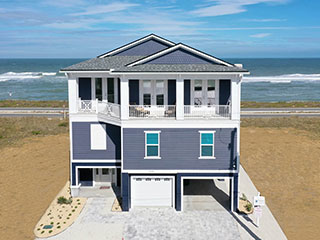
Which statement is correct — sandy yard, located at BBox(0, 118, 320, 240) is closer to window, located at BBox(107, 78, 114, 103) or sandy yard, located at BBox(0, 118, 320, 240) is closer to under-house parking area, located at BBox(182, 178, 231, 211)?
under-house parking area, located at BBox(182, 178, 231, 211)

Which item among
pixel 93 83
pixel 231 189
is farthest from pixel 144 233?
pixel 93 83

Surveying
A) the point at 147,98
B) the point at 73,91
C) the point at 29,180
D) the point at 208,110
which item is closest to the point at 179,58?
the point at 147,98

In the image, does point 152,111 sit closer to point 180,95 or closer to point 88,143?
point 180,95

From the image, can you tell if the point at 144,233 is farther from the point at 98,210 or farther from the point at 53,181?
the point at 53,181

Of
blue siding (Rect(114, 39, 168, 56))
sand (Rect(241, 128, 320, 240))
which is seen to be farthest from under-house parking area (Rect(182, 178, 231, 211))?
blue siding (Rect(114, 39, 168, 56))

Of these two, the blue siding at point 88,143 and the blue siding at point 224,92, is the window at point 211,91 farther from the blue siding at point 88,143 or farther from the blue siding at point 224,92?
the blue siding at point 88,143
